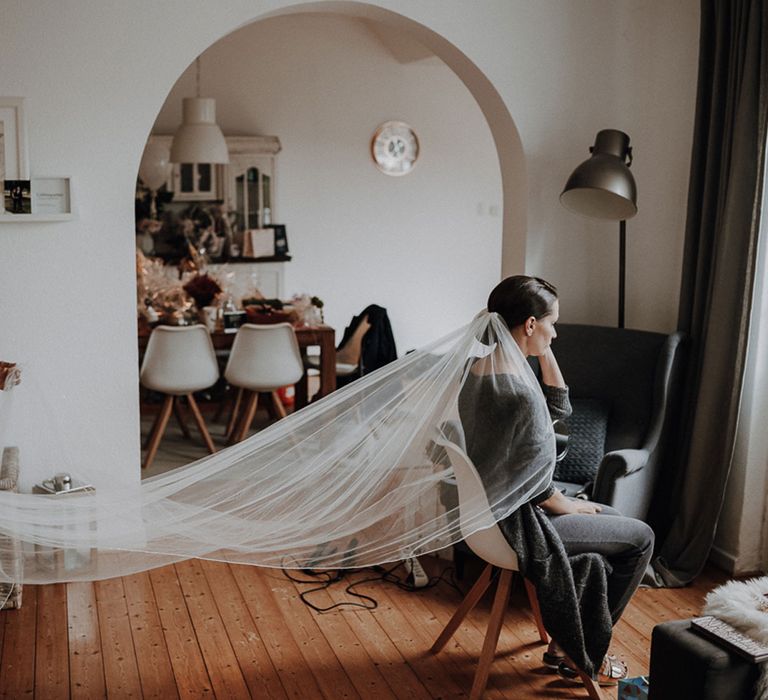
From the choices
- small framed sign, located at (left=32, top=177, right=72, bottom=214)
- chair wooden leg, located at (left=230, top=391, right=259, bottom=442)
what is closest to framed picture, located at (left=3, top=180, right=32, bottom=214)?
small framed sign, located at (left=32, top=177, right=72, bottom=214)

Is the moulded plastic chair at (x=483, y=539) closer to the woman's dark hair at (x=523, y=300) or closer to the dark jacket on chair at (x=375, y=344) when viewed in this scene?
the woman's dark hair at (x=523, y=300)

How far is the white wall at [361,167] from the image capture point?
7602 millimetres

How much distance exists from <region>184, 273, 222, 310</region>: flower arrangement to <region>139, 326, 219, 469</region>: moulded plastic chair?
445 millimetres

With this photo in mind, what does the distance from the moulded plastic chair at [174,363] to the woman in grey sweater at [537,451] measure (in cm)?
275

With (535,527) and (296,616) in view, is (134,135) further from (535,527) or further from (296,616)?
(535,527)

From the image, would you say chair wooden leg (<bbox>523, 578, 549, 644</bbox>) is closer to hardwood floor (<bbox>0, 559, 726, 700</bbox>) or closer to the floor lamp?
hardwood floor (<bbox>0, 559, 726, 700</bbox>)

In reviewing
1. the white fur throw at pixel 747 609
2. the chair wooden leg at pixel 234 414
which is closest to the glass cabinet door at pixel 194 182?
the chair wooden leg at pixel 234 414

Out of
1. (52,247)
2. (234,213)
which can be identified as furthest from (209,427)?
(52,247)

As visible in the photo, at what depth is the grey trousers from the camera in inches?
115

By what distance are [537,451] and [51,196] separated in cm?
211

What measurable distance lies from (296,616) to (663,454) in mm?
1645

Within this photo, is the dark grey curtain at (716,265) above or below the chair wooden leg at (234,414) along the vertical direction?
above

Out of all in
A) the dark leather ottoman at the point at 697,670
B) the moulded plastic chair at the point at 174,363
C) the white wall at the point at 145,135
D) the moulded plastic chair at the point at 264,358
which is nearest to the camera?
the dark leather ottoman at the point at 697,670

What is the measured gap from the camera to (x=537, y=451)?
Answer: 9.09 ft
